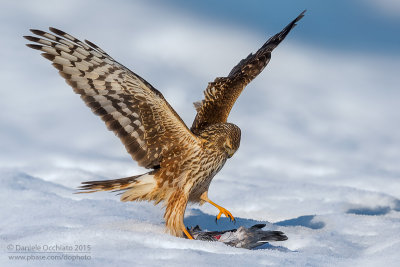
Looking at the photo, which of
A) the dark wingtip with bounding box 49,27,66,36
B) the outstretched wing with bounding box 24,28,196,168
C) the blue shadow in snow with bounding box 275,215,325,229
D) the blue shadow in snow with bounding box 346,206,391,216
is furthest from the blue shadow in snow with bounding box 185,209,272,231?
the dark wingtip with bounding box 49,27,66,36

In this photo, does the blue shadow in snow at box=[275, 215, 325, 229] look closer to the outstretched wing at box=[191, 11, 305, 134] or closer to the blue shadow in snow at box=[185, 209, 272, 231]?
the blue shadow in snow at box=[185, 209, 272, 231]

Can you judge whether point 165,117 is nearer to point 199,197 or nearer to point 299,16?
point 199,197

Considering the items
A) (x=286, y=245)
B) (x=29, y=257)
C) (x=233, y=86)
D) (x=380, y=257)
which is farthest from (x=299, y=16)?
(x=29, y=257)

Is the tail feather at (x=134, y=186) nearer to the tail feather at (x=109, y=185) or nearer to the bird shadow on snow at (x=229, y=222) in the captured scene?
the tail feather at (x=109, y=185)

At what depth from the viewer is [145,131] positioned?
21.2ft

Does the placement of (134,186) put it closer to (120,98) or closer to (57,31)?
(120,98)

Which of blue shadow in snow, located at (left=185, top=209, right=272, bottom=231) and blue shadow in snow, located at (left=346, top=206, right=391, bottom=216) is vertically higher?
blue shadow in snow, located at (left=346, top=206, right=391, bottom=216)

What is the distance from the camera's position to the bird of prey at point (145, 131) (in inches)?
243

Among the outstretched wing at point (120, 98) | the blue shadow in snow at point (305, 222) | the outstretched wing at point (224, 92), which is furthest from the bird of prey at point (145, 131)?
the blue shadow in snow at point (305, 222)

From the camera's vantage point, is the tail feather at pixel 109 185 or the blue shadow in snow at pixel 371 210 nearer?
the tail feather at pixel 109 185

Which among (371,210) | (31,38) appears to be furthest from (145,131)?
(371,210)

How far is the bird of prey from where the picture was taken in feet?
20.3

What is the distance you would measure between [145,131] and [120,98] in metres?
0.47

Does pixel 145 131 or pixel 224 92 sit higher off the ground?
pixel 224 92
